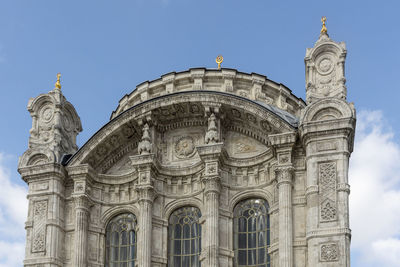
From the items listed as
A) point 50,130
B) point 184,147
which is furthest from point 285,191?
point 50,130

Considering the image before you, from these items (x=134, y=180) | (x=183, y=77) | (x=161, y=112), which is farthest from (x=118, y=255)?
(x=183, y=77)

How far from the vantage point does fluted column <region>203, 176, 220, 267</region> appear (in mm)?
29562

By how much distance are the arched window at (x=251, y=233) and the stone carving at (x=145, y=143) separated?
3.88 m

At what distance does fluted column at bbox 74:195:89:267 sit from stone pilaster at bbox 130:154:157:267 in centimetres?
205

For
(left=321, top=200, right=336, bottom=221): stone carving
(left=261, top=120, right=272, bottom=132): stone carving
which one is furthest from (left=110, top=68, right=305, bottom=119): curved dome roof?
(left=321, top=200, right=336, bottom=221): stone carving

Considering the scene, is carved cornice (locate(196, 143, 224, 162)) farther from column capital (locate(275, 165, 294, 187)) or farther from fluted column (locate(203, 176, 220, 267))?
column capital (locate(275, 165, 294, 187))

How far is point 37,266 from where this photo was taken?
30922 millimetres

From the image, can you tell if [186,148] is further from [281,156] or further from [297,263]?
Result: [297,263]

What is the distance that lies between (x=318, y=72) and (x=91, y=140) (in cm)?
876

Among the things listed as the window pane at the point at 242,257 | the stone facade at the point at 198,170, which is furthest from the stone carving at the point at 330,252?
the window pane at the point at 242,257

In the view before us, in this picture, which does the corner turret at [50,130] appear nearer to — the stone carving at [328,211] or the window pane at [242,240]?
the window pane at [242,240]

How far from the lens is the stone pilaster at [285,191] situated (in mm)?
28422

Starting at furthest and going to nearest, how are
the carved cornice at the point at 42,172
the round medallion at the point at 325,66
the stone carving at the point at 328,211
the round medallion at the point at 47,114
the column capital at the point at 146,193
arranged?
the round medallion at the point at 47,114 < the carved cornice at the point at 42,172 < the column capital at the point at 146,193 < the round medallion at the point at 325,66 < the stone carving at the point at 328,211

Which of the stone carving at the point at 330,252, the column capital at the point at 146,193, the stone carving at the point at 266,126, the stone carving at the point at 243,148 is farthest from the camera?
the stone carving at the point at 243,148
